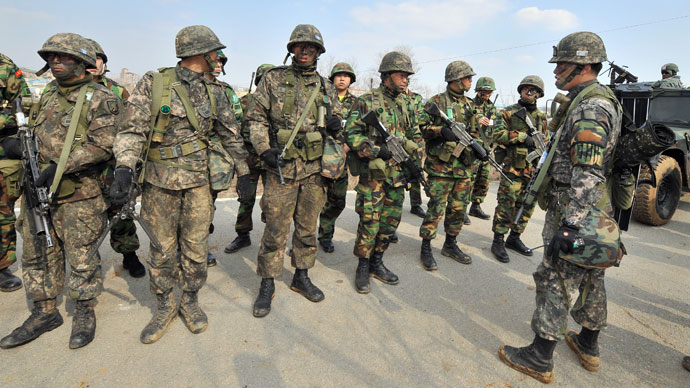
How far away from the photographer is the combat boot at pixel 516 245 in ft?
14.8

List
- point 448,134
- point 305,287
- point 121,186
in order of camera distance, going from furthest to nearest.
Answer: point 448,134, point 305,287, point 121,186

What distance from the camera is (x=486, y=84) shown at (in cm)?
493

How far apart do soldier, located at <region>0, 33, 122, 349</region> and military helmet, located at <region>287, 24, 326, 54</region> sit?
1401mm

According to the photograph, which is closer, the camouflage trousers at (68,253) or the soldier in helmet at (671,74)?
the camouflage trousers at (68,253)

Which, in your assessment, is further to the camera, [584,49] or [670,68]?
[670,68]

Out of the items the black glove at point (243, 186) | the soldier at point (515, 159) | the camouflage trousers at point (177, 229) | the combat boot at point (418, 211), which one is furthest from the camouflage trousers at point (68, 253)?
the combat boot at point (418, 211)

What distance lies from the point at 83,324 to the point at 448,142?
3564 mm

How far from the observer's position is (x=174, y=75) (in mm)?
2619

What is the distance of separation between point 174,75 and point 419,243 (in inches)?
134

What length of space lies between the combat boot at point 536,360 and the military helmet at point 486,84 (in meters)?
3.47

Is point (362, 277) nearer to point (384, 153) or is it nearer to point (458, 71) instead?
point (384, 153)

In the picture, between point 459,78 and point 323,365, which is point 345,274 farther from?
point 459,78

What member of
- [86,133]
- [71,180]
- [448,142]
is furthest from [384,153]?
[71,180]

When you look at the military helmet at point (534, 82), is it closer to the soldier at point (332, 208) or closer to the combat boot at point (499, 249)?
the combat boot at point (499, 249)
